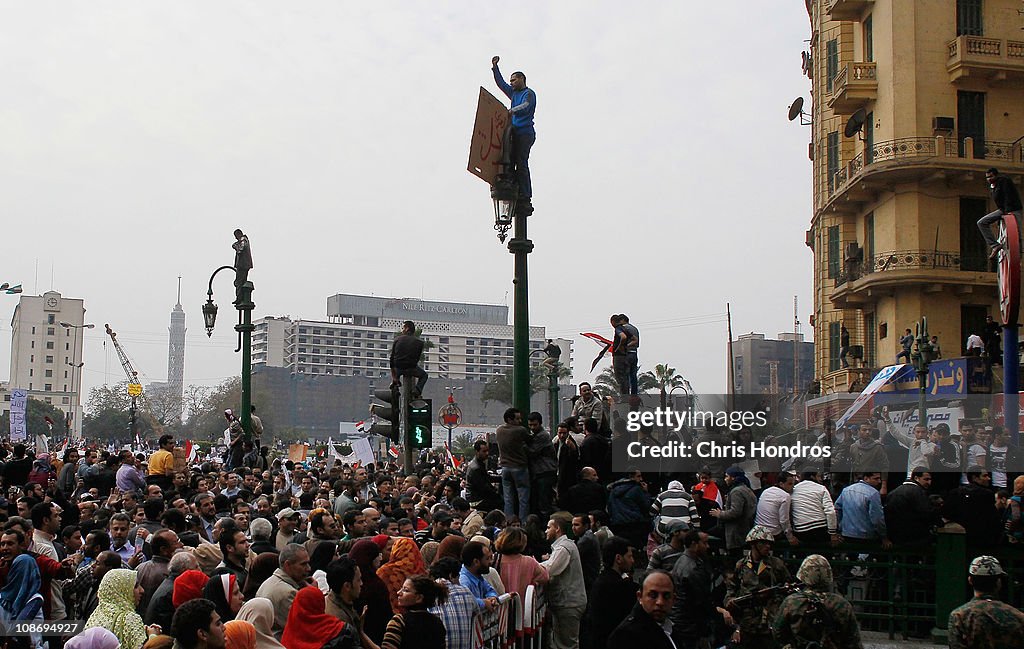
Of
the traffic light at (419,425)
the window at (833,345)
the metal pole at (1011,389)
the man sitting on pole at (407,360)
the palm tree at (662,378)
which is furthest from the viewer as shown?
the palm tree at (662,378)

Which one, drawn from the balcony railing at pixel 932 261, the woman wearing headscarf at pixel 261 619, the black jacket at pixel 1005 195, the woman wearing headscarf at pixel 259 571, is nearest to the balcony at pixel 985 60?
the balcony railing at pixel 932 261

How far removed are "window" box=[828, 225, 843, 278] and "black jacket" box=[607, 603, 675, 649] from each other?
118 ft

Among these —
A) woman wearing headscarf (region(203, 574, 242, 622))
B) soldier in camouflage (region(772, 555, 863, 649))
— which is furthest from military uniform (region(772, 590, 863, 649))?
woman wearing headscarf (region(203, 574, 242, 622))

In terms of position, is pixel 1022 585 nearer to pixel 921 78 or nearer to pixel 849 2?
pixel 921 78

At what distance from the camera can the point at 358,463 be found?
81.1 feet

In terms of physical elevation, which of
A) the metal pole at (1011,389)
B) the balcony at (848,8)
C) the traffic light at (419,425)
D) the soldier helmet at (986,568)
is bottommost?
the soldier helmet at (986,568)

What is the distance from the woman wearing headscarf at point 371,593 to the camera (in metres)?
7.89

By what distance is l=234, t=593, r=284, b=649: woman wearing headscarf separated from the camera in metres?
6.54

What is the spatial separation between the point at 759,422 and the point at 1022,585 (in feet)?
24.6

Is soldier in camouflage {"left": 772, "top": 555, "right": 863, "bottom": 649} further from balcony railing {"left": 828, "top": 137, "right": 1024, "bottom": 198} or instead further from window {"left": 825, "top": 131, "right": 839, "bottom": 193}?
window {"left": 825, "top": 131, "right": 839, "bottom": 193}

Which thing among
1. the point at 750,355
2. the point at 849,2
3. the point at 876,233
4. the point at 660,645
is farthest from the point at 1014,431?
the point at 750,355

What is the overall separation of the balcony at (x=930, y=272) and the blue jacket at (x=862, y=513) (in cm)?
2445

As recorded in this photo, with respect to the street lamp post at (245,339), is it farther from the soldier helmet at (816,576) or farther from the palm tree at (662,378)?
the palm tree at (662,378)

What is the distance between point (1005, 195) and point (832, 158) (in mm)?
26115
